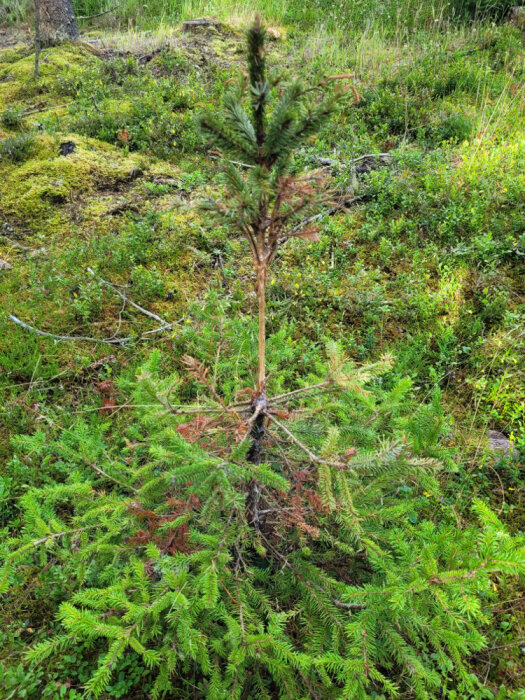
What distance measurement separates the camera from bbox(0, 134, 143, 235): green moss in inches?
195

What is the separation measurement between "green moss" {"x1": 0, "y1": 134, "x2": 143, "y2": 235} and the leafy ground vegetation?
4cm

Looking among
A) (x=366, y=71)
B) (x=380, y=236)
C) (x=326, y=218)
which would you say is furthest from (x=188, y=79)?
(x=380, y=236)

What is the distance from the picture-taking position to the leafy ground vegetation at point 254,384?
1.69 m

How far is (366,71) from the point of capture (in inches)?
300

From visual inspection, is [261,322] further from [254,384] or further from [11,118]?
[11,118]

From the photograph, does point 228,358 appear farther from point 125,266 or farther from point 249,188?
point 125,266

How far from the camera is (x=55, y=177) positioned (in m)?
5.30

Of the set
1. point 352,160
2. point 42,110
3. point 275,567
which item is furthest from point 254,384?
point 42,110

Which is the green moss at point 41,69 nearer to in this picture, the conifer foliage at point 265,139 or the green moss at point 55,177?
the green moss at point 55,177

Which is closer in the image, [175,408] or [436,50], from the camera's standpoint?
[175,408]

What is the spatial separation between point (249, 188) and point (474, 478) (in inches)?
96.9

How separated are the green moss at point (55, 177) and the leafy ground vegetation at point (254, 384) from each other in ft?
0.13

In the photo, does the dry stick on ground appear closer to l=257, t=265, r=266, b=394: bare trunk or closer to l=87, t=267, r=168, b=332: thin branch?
l=87, t=267, r=168, b=332: thin branch

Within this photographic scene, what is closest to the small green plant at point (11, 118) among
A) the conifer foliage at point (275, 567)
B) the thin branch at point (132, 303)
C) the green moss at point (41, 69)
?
the green moss at point (41, 69)
